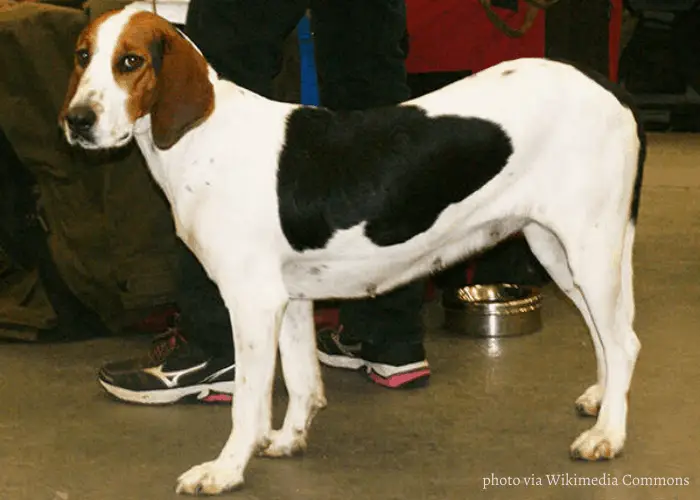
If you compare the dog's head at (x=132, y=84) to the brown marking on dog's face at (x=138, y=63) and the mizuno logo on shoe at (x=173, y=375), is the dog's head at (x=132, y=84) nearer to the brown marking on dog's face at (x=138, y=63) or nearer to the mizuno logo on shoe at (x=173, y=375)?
the brown marking on dog's face at (x=138, y=63)

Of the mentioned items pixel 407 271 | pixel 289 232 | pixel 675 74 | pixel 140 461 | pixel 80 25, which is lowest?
pixel 675 74

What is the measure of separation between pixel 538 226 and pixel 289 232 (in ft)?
2.47

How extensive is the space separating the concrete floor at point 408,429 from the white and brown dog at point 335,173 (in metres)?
0.16

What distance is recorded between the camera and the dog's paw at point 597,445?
2818 millimetres

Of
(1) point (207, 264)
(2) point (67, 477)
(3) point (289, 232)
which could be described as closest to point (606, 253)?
(3) point (289, 232)

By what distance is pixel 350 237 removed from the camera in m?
2.65

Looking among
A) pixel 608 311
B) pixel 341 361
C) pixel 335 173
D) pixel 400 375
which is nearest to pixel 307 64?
pixel 341 361

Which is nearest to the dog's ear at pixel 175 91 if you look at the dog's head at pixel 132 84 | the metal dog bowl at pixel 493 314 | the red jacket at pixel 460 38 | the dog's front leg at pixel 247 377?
the dog's head at pixel 132 84

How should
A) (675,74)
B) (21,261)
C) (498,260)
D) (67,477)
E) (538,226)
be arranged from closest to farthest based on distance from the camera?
(67,477)
(538,226)
(21,261)
(498,260)
(675,74)

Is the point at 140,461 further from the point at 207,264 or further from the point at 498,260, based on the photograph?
the point at 498,260

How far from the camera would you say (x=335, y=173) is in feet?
8.61

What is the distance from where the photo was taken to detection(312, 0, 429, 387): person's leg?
10.4 ft

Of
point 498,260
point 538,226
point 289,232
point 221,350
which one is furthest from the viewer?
point 498,260

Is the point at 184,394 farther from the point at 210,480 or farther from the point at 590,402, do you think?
the point at 590,402
